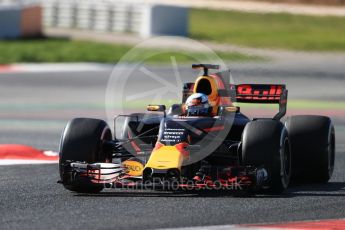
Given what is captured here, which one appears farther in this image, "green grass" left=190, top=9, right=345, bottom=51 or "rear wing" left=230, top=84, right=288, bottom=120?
"green grass" left=190, top=9, right=345, bottom=51

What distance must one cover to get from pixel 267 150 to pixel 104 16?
94.1 ft

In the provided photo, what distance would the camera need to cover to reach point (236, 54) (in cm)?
2128

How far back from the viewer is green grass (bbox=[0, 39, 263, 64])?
3209cm

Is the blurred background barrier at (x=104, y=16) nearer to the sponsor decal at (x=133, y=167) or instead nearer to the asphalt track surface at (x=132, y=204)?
the asphalt track surface at (x=132, y=204)

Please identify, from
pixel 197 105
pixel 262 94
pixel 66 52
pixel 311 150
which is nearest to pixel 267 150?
pixel 197 105

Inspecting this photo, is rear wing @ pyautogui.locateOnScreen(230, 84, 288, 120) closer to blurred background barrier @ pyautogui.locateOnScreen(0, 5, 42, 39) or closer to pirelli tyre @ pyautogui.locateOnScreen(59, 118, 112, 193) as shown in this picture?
pirelli tyre @ pyautogui.locateOnScreen(59, 118, 112, 193)

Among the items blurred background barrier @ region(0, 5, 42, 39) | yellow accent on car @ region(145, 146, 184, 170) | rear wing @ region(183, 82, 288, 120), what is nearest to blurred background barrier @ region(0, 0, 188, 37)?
blurred background barrier @ region(0, 5, 42, 39)

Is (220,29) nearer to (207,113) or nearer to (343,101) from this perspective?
(343,101)

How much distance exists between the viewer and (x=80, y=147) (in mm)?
12039

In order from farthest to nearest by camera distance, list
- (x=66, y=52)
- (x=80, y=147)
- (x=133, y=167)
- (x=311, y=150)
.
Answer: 1. (x=66, y=52)
2. (x=311, y=150)
3. (x=133, y=167)
4. (x=80, y=147)

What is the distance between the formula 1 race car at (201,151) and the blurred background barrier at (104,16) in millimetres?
23519

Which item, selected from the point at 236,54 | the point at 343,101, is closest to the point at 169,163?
the point at 236,54

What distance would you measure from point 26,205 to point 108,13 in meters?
29.1

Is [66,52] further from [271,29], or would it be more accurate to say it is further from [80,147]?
[80,147]
